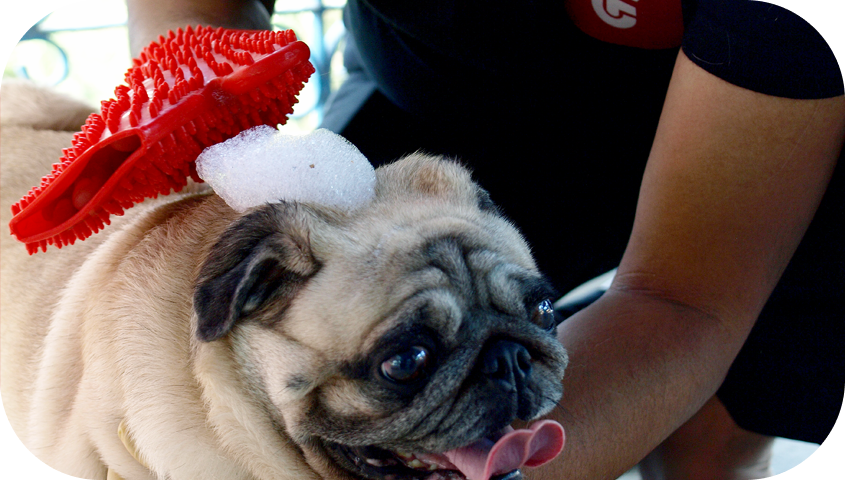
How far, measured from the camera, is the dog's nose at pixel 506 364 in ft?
2.88

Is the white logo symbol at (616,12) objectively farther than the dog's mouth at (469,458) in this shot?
Yes

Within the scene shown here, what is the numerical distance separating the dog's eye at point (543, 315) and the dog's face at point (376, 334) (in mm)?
40

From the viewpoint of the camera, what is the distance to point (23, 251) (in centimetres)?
135

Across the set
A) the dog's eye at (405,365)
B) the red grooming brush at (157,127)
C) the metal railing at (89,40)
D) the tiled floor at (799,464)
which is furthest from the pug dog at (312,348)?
the metal railing at (89,40)

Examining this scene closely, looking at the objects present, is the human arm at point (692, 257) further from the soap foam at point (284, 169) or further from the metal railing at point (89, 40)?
the metal railing at point (89, 40)

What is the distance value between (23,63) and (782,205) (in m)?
3.60

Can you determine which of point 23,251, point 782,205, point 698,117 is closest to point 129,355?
point 23,251

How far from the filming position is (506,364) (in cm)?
88

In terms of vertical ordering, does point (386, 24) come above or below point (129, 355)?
above

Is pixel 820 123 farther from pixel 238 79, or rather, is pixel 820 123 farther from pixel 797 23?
pixel 238 79

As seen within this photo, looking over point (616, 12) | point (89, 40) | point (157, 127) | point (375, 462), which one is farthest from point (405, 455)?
point (89, 40)

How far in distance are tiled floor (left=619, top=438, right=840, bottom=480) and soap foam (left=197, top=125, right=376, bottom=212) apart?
149 cm

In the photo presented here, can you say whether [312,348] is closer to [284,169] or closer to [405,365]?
[405,365]

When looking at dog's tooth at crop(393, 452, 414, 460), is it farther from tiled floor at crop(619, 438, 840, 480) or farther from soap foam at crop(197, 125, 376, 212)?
tiled floor at crop(619, 438, 840, 480)
